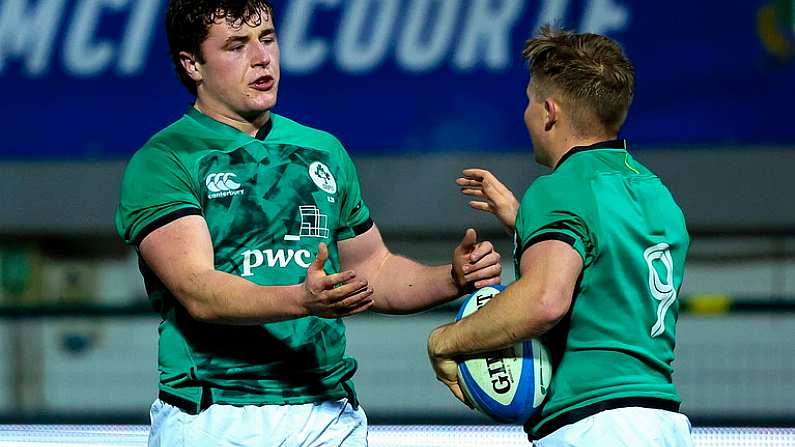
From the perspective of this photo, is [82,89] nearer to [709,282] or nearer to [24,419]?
[24,419]

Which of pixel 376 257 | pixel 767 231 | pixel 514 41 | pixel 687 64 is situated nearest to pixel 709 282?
pixel 767 231

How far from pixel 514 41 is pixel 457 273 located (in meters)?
4.71

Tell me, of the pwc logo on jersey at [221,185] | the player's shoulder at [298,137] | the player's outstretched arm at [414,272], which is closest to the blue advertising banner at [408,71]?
the player's outstretched arm at [414,272]

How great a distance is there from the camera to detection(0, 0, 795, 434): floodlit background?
7473 millimetres

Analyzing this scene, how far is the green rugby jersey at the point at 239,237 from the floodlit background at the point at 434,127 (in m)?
4.33

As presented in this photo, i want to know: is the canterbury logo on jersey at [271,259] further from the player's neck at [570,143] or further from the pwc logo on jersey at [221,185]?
the player's neck at [570,143]

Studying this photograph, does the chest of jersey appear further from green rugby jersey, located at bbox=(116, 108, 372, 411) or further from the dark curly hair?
the dark curly hair

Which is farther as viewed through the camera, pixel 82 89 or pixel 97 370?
Answer: pixel 97 370

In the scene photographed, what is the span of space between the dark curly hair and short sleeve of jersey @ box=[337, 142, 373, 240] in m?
0.40

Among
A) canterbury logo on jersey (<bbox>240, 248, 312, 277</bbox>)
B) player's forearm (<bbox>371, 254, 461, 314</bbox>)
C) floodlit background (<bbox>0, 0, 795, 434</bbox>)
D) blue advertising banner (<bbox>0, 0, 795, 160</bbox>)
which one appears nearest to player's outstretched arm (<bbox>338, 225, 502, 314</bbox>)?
player's forearm (<bbox>371, 254, 461, 314</bbox>)

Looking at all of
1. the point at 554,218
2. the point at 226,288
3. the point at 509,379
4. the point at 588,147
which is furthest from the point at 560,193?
the point at 226,288

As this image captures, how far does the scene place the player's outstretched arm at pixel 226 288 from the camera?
8.36 ft

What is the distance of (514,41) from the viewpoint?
762 centimetres

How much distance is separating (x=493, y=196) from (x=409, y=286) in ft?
1.04
